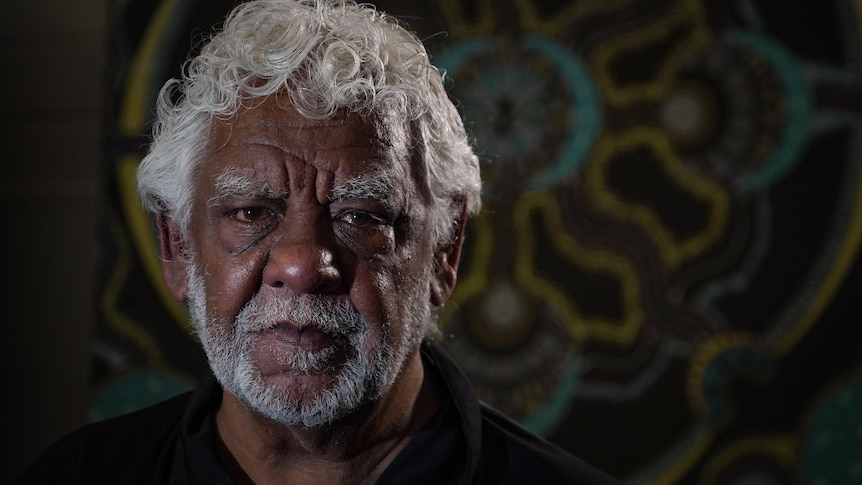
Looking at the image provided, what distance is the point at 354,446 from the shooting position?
1.07 m

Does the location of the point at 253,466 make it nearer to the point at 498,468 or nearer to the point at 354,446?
the point at 354,446

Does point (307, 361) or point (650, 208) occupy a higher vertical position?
point (307, 361)

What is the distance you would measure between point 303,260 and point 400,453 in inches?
11.1

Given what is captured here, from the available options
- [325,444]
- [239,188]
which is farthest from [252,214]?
[325,444]

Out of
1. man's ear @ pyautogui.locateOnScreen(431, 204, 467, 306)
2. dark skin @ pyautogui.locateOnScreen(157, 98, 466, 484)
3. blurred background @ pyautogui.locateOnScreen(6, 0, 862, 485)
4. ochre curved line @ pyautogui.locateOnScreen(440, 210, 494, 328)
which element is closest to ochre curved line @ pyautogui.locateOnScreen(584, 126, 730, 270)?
blurred background @ pyautogui.locateOnScreen(6, 0, 862, 485)

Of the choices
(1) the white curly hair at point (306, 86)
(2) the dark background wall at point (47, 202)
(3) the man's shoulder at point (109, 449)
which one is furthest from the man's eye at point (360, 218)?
(2) the dark background wall at point (47, 202)

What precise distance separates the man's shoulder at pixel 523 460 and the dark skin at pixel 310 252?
0.33ft

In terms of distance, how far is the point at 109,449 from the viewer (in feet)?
3.86

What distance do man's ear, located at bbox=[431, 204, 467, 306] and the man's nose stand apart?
21 centimetres

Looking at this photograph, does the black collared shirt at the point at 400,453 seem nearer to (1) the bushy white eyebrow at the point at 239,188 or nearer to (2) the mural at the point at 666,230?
(1) the bushy white eyebrow at the point at 239,188

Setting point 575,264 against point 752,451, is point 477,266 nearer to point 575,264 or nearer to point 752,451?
point 575,264

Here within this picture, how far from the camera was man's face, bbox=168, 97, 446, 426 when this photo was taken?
Result: 0.98 meters

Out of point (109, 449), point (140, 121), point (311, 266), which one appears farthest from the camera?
point (140, 121)

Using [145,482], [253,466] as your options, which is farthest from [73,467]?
[253,466]
